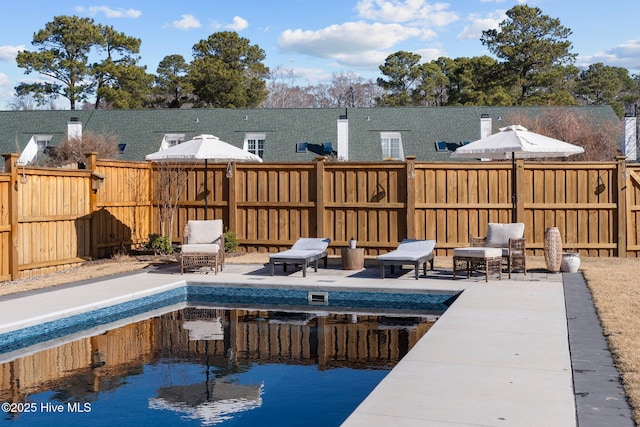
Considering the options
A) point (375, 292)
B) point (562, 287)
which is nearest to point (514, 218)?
point (562, 287)

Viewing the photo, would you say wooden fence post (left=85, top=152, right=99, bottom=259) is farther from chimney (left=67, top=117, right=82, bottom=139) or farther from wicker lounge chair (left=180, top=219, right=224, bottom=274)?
chimney (left=67, top=117, right=82, bottom=139)

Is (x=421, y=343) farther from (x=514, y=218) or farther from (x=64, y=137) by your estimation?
(x=64, y=137)

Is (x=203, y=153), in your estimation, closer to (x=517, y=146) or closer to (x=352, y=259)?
(x=352, y=259)

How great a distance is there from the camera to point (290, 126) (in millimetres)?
31406

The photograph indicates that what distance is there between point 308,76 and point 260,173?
166ft

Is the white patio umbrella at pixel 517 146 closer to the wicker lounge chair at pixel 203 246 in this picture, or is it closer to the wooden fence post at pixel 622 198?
the wooden fence post at pixel 622 198

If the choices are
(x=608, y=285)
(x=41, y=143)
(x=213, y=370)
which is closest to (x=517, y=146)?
(x=608, y=285)

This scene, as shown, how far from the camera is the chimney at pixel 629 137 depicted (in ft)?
92.5

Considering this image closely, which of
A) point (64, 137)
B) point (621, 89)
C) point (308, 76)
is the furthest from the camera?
point (308, 76)

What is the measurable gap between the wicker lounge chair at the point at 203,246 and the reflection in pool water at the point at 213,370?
266 cm

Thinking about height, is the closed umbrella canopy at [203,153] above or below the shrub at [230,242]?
above

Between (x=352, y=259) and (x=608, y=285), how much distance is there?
14.6ft

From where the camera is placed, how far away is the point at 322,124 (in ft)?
103

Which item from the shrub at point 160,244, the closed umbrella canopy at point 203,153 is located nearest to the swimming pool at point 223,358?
the closed umbrella canopy at point 203,153
